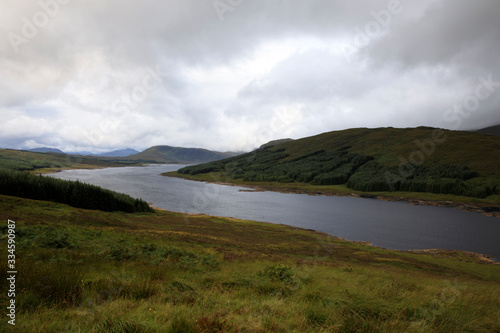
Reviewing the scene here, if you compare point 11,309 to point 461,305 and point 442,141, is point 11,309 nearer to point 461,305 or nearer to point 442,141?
point 461,305

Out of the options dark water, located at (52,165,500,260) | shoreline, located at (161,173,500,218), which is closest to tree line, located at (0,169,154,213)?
dark water, located at (52,165,500,260)

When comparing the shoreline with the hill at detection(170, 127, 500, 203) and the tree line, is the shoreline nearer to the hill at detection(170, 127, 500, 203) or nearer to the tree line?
the hill at detection(170, 127, 500, 203)

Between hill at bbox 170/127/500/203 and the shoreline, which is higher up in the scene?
hill at bbox 170/127/500/203

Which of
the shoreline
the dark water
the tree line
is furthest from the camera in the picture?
the shoreline

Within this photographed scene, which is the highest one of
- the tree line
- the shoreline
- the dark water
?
the tree line

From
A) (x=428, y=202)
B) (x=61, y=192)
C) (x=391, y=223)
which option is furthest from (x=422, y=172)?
(x=61, y=192)

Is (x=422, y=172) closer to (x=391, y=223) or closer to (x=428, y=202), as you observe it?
(x=428, y=202)

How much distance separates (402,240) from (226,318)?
194ft

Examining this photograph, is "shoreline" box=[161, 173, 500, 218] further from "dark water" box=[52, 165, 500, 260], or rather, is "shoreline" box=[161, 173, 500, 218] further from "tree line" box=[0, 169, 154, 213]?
"tree line" box=[0, 169, 154, 213]

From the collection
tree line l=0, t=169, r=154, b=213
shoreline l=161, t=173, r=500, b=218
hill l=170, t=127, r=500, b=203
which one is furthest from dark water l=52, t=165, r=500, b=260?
hill l=170, t=127, r=500, b=203

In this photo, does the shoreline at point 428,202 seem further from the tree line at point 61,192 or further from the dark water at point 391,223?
the tree line at point 61,192

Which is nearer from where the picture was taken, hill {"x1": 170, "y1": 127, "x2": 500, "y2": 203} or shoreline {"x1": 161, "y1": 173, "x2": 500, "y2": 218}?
shoreline {"x1": 161, "y1": 173, "x2": 500, "y2": 218}

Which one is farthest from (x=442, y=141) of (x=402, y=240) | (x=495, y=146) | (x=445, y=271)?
(x=445, y=271)

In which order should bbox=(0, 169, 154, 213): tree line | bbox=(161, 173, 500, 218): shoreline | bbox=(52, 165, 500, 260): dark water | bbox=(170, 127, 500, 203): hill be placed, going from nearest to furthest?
bbox=(0, 169, 154, 213): tree line, bbox=(52, 165, 500, 260): dark water, bbox=(161, 173, 500, 218): shoreline, bbox=(170, 127, 500, 203): hill
